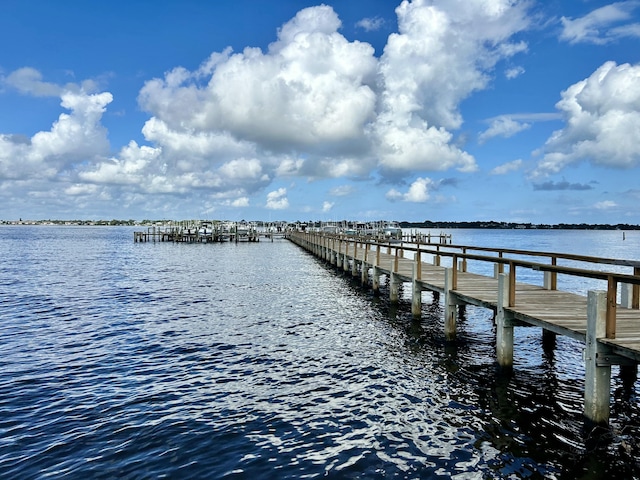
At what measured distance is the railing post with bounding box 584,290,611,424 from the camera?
23.5ft

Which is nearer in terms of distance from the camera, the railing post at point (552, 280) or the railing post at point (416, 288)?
the railing post at point (552, 280)

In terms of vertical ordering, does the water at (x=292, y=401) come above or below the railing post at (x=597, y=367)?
below

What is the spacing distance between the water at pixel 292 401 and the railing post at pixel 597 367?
399 millimetres

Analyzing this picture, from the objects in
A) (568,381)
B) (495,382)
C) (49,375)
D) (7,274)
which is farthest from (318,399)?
(7,274)

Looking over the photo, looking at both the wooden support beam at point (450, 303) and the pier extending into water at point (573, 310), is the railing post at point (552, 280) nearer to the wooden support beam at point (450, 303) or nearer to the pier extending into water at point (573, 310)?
the pier extending into water at point (573, 310)

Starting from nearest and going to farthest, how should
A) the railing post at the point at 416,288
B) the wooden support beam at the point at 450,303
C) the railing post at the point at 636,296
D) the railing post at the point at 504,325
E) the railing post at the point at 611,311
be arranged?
1. the railing post at the point at 611,311
2. the railing post at the point at 504,325
3. the railing post at the point at 636,296
4. the wooden support beam at the point at 450,303
5. the railing post at the point at 416,288

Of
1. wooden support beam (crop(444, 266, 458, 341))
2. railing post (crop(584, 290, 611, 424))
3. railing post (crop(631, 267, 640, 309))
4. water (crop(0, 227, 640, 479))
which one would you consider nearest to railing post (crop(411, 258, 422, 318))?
water (crop(0, 227, 640, 479))

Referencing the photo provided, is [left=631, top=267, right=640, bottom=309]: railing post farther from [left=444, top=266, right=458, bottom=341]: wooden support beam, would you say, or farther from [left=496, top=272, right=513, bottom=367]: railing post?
[left=444, top=266, right=458, bottom=341]: wooden support beam

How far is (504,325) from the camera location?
1021 cm

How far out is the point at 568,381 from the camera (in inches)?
406

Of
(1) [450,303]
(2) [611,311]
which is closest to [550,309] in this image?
(2) [611,311]

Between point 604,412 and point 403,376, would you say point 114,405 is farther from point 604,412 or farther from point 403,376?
point 604,412

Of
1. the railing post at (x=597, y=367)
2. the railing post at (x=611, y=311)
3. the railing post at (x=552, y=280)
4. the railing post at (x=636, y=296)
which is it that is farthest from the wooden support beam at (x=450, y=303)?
the railing post at (x=611, y=311)

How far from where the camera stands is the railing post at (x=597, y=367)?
7148mm
